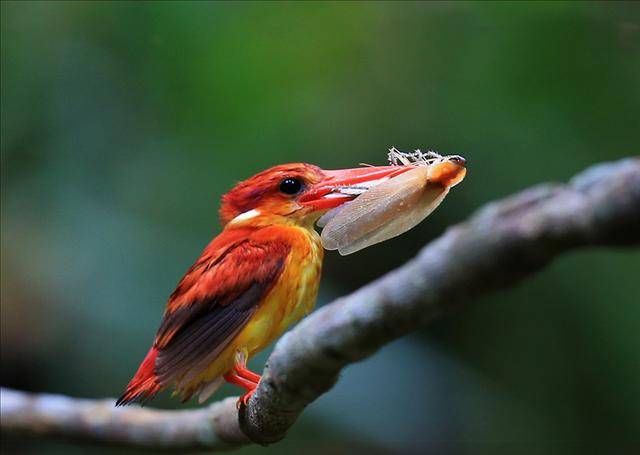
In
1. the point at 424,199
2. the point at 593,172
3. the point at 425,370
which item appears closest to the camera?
the point at 593,172

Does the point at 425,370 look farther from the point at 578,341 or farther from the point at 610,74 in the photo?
the point at 610,74

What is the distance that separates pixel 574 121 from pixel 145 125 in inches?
64.9

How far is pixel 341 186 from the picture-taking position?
6.97 ft

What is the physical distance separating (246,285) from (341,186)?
31cm

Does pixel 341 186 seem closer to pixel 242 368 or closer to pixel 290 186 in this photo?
pixel 290 186

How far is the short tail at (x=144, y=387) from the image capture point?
6.45 feet

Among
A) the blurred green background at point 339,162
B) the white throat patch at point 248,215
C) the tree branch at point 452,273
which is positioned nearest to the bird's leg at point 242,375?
the tree branch at point 452,273

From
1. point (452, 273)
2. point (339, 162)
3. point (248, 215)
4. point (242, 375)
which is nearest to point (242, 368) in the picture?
point (242, 375)

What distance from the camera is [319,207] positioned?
2.23 meters

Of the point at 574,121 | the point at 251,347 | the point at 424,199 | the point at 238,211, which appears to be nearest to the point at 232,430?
the point at 251,347

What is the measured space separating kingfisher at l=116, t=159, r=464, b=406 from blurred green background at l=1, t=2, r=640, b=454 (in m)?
0.94

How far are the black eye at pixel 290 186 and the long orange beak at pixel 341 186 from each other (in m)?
0.02

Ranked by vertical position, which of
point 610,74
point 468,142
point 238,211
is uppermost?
point 610,74

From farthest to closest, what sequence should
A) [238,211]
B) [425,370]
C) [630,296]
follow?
[425,370]
[630,296]
[238,211]
